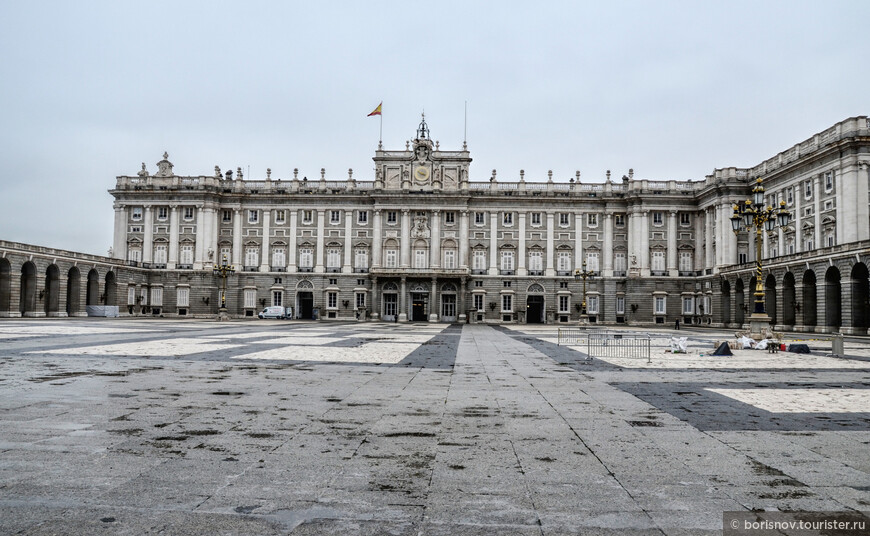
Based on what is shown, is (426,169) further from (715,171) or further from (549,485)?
(549,485)

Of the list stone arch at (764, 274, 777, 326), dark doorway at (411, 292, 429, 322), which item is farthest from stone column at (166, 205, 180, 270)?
stone arch at (764, 274, 777, 326)

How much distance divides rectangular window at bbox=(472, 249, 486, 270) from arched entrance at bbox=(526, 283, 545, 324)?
600 cm

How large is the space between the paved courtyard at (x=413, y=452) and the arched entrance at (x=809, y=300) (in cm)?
3870

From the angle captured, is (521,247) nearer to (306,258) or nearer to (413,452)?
(306,258)

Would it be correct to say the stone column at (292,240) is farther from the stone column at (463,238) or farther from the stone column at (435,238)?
the stone column at (463,238)

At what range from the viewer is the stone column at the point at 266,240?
238 ft

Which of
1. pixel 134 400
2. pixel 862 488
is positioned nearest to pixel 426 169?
pixel 134 400

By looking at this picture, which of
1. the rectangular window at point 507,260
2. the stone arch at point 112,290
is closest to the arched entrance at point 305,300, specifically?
the stone arch at point 112,290

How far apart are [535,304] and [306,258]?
27.2 meters

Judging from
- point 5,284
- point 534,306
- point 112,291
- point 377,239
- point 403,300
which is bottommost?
point 534,306

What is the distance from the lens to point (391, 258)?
236 ft

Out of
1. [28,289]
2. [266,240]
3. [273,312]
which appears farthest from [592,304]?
[28,289]

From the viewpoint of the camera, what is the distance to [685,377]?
15.3 m

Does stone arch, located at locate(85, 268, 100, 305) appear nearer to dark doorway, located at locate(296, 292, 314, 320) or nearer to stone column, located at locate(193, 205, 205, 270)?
stone column, located at locate(193, 205, 205, 270)
